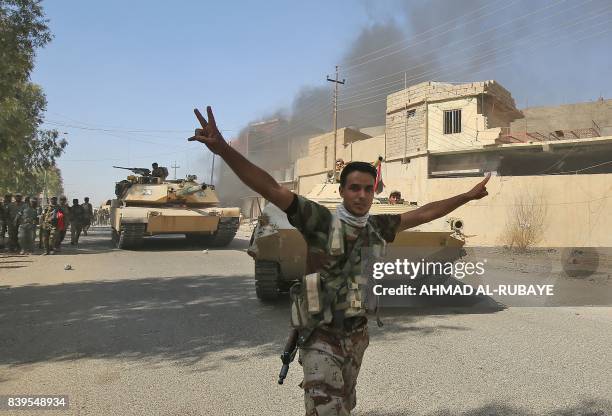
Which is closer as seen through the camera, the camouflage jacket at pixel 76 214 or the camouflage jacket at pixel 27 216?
the camouflage jacket at pixel 27 216

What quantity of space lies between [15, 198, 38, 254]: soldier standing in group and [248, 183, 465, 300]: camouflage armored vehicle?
30.0ft

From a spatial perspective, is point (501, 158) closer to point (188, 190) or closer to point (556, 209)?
point (556, 209)

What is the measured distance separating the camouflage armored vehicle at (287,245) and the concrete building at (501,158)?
26.7 feet

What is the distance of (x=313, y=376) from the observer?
1.85 meters

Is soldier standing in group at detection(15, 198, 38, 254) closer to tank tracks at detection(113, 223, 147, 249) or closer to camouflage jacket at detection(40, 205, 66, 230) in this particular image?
camouflage jacket at detection(40, 205, 66, 230)

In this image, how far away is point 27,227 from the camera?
12.8 meters

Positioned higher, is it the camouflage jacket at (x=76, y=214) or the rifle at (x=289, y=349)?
the camouflage jacket at (x=76, y=214)

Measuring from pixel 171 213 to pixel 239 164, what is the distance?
11.5 metres

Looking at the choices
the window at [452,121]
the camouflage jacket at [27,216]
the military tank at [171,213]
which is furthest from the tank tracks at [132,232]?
the window at [452,121]

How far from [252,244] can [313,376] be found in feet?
13.1

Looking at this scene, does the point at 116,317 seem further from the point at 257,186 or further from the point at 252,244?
the point at 257,186

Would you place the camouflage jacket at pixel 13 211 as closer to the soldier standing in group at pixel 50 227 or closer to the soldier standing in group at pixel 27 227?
the soldier standing in group at pixel 27 227

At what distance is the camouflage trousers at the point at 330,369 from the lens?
6.01 feet

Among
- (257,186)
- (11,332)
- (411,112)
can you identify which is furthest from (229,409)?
(411,112)
